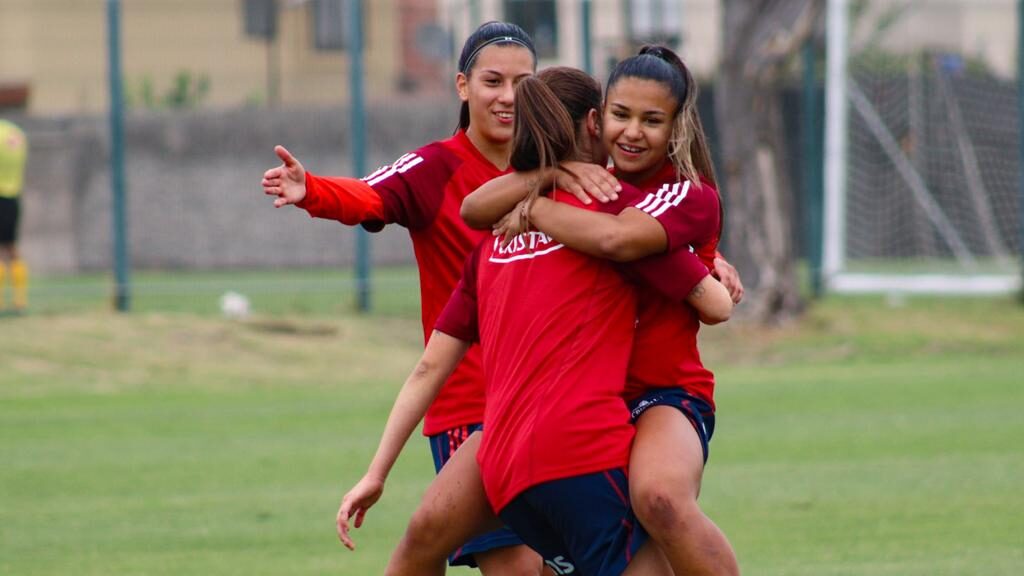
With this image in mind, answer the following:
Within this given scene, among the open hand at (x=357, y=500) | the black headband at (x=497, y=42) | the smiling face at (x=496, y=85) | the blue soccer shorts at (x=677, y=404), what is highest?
the black headband at (x=497, y=42)

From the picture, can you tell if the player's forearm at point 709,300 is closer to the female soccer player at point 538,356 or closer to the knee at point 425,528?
the female soccer player at point 538,356

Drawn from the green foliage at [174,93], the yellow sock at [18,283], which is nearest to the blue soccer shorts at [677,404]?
the yellow sock at [18,283]

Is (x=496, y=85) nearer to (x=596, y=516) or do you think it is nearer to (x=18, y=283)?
(x=596, y=516)

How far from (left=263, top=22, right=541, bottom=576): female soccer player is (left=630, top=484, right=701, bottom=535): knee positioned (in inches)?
46.7

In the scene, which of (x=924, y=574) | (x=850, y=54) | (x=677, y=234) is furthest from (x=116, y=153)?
(x=677, y=234)

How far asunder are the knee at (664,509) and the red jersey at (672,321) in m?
0.38

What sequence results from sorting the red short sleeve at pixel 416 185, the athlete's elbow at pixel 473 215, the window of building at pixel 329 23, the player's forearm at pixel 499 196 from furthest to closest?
1. the window of building at pixel 329 23
2. the red short sleeve at pixel 416 185
3. the athlete's elbow at pixel 473 215
4. the player's forearm at pixel 499 196

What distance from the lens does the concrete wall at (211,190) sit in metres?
22.3

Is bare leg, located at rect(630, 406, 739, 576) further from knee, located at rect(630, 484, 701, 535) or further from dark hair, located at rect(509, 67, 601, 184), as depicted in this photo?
dark hair, located at rect(509, 67, 601, 184)

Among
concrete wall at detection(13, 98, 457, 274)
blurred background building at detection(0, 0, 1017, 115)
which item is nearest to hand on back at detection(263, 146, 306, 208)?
blurred background building at detection(0, 0, 1017, 115)

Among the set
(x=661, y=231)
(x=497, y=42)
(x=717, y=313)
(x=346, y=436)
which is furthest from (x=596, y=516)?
(x=346, y=436)

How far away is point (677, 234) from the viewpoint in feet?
14.0

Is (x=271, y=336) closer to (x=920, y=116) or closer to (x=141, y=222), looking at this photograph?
(x=141, y=222)

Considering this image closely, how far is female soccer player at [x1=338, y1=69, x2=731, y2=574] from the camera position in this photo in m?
4.14
